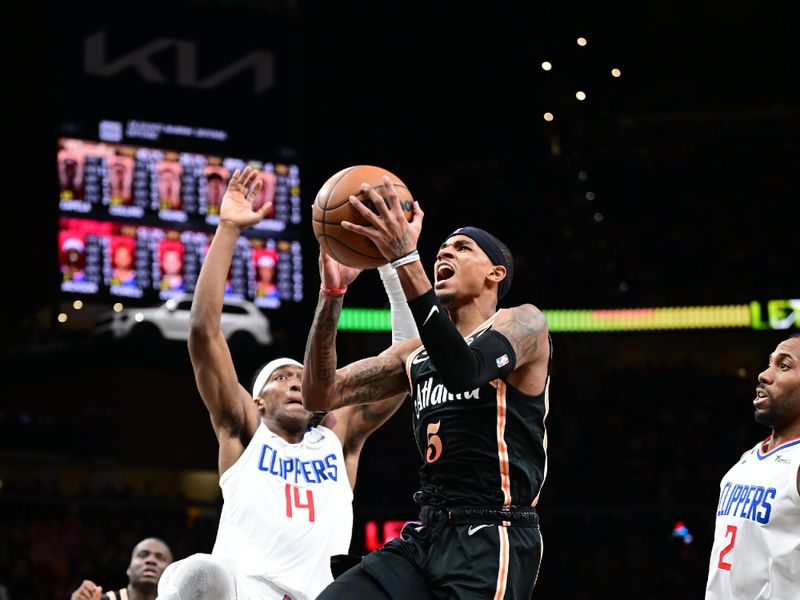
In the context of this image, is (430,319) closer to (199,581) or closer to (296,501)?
(199,581)

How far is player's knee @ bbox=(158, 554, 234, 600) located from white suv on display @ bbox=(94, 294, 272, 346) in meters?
10.5

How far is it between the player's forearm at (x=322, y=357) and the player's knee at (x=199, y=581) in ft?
2.83

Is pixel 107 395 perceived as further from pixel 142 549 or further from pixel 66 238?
pixel 142 549

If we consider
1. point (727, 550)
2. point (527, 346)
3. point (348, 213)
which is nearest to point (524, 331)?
point (527, 346)

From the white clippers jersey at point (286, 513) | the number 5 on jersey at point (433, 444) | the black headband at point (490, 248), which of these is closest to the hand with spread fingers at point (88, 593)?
the white clippers jersey at point (286, 513)

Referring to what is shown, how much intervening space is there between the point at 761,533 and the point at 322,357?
2313 mm

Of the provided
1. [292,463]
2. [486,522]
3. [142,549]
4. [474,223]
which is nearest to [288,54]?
[474,223]

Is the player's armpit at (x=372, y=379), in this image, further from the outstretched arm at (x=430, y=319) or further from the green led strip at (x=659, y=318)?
the green led strip at (x=659, y=318)

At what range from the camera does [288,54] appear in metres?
17.0

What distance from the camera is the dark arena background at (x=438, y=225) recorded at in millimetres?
15852

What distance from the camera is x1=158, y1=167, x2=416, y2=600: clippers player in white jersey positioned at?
5547 millimetres

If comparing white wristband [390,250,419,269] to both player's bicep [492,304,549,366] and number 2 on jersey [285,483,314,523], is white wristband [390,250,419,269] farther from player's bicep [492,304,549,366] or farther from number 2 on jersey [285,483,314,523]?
number 2 on jersey [285,483,314,523]

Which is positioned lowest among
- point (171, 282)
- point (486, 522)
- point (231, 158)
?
point (486, 522)

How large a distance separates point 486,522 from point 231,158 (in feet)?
41.1
